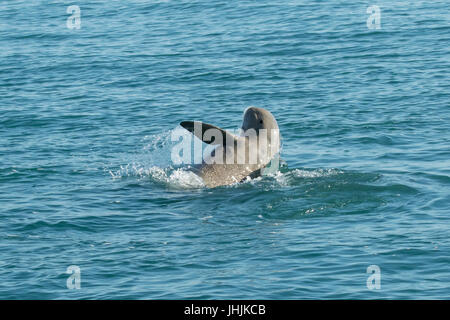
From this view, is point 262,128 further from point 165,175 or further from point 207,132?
point 165,175

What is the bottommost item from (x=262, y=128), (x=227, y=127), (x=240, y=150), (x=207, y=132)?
(x=227, y=127)

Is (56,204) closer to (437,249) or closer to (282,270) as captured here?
(282,270)

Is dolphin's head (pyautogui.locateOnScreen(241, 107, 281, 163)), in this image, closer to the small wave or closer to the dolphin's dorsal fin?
the dolphin's dorsal fin

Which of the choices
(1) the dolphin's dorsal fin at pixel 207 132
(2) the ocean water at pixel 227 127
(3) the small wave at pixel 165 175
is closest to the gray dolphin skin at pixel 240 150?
(1) the dolphin's dorsal fin at pixel 207 132

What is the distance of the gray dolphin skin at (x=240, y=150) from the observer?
21925mm

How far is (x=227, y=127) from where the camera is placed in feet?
90.9

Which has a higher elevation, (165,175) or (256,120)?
(256,120)

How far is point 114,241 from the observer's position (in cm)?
1831

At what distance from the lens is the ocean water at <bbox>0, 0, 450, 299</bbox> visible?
1658 centimetres

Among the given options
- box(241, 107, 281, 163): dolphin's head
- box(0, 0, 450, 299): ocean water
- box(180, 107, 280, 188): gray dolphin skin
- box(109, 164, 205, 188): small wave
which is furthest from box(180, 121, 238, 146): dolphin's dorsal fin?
box(0, 0, 450, 299): ocean water

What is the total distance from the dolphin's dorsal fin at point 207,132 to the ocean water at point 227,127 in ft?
3.99

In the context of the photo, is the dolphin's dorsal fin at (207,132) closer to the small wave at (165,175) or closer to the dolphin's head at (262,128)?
the dolphin's head at (262,128)

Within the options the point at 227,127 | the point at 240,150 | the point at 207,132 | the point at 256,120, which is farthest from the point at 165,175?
the point at 227,127

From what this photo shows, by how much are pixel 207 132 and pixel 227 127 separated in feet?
20.2
